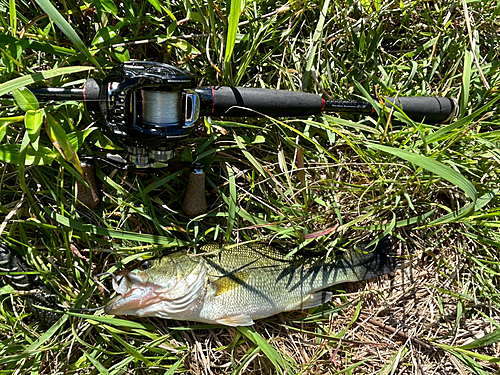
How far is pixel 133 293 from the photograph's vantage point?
1.96 m

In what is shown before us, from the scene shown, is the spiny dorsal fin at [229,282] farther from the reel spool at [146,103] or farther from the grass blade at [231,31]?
the grass blade at [231,31]

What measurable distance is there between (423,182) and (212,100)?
1.32m

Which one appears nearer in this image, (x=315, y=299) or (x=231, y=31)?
(x=231, y=31)

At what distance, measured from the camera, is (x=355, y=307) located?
7.54ft

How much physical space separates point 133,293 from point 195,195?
624 millimetres

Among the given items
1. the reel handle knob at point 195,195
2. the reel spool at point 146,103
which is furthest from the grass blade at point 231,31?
the reel handle knob at point 195,195

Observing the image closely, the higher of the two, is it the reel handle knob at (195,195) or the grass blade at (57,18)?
the grass blade at (57,18)

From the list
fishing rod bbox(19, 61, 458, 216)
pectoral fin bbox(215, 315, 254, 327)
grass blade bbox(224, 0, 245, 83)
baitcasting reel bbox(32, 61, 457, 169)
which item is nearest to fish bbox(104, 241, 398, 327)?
pectoral fin bbox(215, 315, 254, 327)

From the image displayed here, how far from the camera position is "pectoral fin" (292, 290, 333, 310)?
84.7 inches

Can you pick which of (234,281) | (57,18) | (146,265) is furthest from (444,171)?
(57,18)

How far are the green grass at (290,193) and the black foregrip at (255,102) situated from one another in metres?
0.12

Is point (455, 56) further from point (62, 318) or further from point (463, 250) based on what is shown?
point (62, 318)

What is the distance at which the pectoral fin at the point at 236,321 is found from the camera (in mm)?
2045

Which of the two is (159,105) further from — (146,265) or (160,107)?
(146,265)
